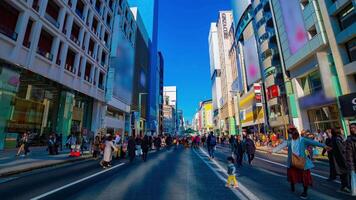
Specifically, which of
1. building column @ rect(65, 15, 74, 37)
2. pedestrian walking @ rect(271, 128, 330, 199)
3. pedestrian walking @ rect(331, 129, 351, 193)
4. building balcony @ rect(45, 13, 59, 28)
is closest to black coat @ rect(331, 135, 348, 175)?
pedestrian walking @ rect(331, 129, 351, 193)

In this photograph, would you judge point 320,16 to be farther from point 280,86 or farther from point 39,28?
point 39,28

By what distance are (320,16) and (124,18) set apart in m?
31.4

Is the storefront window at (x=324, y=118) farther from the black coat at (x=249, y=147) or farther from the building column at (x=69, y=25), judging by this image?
the building column at (x=69, y=25)

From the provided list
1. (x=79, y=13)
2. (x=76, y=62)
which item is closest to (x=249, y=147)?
(x=76, y=62)

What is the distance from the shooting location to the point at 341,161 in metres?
6.22

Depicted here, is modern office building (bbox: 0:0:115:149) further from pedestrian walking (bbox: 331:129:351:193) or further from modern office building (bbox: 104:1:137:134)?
pedestrian walking (bbox: 331:129:351:193)

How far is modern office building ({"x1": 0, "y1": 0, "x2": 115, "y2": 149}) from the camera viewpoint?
15.5 m

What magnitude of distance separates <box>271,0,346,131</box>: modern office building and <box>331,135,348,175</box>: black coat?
15668mm

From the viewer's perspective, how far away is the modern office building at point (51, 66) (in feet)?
50.9

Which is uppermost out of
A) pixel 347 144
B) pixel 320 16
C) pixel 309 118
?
pixel 320 16

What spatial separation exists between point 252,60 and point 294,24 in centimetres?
1988

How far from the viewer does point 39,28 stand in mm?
17969

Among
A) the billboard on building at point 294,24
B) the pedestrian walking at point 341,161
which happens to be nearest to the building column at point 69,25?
the pedestrian walking at point 341,161

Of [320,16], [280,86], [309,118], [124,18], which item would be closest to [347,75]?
[320,16]
